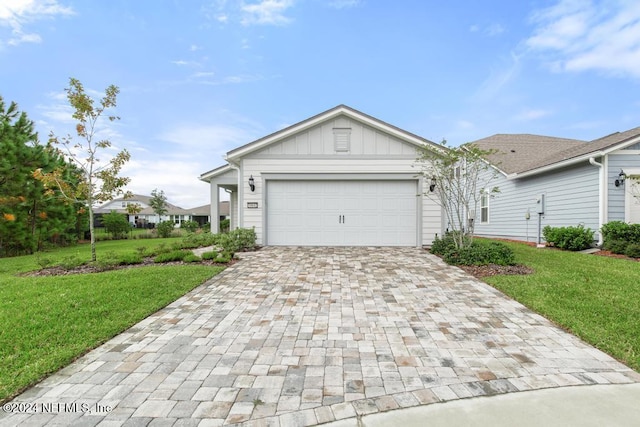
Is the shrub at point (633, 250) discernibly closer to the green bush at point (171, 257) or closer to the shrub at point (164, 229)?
the green bush at point (171, 257)

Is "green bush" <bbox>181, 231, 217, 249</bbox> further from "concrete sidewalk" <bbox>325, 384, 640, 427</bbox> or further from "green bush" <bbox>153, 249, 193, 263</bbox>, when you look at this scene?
"concrete sidewalk" <bbox>325, 384, 640, 427</bbox>

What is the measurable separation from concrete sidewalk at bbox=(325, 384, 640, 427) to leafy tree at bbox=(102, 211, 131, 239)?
2276 centimetres

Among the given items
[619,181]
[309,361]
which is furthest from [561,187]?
[309,361]

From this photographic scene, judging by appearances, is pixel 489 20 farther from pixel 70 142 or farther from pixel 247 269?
pixel 70 142

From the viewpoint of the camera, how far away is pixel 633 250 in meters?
7.51

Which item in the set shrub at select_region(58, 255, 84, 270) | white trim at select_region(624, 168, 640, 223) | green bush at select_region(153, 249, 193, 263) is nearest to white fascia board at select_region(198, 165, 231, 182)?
green bush at select_region(153, 249, 193, 263)

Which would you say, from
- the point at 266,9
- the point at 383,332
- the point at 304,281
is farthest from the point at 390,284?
the point at 266,9

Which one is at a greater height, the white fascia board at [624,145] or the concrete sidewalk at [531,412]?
the white fascia board at [624,145]

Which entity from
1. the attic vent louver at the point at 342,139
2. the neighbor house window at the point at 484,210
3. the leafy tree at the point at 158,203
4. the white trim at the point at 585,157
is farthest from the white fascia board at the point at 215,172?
the leafy tree at the point at 158,203

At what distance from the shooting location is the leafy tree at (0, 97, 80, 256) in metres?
11.4

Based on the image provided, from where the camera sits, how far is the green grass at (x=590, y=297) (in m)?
3.27

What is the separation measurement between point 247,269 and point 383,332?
408 cm

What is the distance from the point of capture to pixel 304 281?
19.0 ft

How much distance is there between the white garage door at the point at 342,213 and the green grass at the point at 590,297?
149 inches
